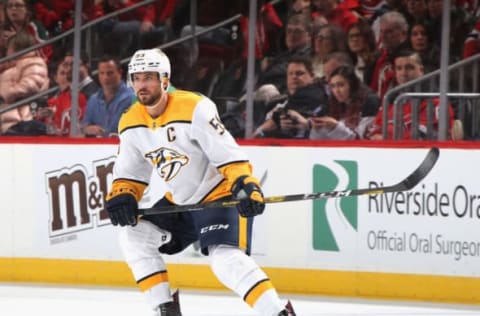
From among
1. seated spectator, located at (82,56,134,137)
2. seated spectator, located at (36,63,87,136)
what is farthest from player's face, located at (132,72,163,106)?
seated spectator, located at (36,63,87,136)

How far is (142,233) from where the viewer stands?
5.71 meters

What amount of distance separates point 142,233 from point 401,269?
7.24 ft

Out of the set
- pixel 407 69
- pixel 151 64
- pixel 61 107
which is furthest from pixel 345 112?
pixel 151 64

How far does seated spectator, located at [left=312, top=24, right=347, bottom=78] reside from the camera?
26.4 ft

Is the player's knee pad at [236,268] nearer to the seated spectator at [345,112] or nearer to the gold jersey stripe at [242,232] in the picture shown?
the gold jersey stripe at [242,232]

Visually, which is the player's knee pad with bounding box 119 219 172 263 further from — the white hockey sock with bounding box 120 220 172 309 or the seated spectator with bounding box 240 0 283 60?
the seated spectator with bounding box 240 0 283 60

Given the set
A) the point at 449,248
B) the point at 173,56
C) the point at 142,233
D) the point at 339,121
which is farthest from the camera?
the point at 173,56

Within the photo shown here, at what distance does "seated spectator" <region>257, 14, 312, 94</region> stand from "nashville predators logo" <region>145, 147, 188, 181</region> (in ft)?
8.23

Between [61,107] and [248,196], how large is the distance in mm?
3546

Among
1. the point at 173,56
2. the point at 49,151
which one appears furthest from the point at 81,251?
the point at 173,56

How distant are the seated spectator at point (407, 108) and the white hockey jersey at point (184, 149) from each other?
7.45 ft

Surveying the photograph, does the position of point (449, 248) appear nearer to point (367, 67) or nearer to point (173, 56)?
point (367, 67)

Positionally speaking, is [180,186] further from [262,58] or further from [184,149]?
[262,58]

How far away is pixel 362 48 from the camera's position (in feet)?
26.3
